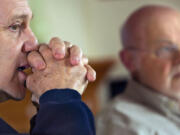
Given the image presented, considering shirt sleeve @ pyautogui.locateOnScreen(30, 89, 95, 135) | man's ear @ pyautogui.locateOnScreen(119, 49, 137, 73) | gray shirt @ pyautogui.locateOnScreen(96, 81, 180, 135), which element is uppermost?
shirt sleeve @ pyautogui.locateOnScreen(30, 89, 95, 135)

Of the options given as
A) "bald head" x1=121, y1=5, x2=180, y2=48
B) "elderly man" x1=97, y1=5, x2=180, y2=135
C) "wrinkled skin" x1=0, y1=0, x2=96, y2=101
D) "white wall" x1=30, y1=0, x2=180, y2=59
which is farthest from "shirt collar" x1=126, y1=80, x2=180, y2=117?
"white wall" x1=30, y1=0, x2=180, y2=59

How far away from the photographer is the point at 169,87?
171 cm

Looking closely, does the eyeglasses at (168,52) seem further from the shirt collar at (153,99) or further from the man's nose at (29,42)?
the man's nose at (29,42)

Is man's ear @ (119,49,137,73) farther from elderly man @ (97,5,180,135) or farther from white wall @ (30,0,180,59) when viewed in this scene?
white wall @ (30,0,180,59)

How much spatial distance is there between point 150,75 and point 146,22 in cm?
30

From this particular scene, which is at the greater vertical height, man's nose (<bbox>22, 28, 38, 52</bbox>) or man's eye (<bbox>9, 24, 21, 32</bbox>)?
man's eye (<bbox>9, 24, 21, 32</bbox>)

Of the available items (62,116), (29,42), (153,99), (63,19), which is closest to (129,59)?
(153,99)

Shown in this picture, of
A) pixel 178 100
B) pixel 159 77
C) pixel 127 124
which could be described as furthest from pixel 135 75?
pixel 127 124

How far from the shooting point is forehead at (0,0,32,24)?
2.80 feet

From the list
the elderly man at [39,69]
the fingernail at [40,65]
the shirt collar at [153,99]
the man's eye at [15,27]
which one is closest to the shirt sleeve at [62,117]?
the elderly man at [39,69]

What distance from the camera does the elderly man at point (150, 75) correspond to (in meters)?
1.56

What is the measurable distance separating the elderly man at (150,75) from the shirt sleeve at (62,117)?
75cm

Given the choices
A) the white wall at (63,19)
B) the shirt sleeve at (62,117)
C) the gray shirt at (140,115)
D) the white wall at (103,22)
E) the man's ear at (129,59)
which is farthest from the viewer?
the white wall at (103,22)

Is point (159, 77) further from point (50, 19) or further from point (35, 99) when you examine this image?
point (50, 19)
